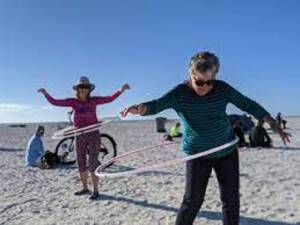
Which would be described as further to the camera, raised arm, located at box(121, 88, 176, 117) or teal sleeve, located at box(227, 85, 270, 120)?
teal sleeve, located at box(227, 85, 270, 120)

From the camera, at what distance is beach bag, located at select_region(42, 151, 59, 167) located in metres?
15.4

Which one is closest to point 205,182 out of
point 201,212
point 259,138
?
point 201,212

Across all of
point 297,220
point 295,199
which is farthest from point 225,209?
point 295,199

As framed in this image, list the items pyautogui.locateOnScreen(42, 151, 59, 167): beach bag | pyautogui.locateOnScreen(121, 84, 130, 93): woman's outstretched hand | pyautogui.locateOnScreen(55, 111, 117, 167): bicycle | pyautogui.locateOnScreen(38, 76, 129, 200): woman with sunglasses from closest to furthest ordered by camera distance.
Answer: pyautogui.locateOnScreen(121, 84, 130, 93): woman's outstretched hand < pyautogui.locateOnScreen(38, 76, 129, 200): woman with sunglasses < pyautogui.locateOnScreen(42, 151, 59, 167): beach bag < pyautogui.locateOnScreen(55, 111, 117, 167): bicycle

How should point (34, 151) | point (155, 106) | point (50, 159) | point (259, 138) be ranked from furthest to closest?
point (259, 138), point (34, 151), point (50, 159), point (155, 106)

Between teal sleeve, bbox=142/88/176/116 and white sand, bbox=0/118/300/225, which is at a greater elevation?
teal sleeve, bbox=142/88/176/116

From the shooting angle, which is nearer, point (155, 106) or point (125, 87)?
point (155, 106)

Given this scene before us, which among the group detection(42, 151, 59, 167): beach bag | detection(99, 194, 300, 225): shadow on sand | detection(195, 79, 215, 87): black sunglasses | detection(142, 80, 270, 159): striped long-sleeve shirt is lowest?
detection(99, 194, 300, 225): shadow on sand

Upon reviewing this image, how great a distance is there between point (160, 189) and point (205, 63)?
5.78 metres

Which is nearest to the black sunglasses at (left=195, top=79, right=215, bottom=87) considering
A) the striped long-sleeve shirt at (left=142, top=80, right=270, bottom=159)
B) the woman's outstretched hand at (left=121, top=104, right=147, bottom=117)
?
the striped long-sleeve shirt at (left=142, top=80, right=270, bottom=159)

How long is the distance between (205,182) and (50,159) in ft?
33.5

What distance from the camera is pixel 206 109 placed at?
18.3 feet

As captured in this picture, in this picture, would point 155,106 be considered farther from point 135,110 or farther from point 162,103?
point 135,110

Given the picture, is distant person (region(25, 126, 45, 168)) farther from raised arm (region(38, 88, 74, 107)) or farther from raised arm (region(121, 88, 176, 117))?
raised arm (region(121, 88, 176, 117))
